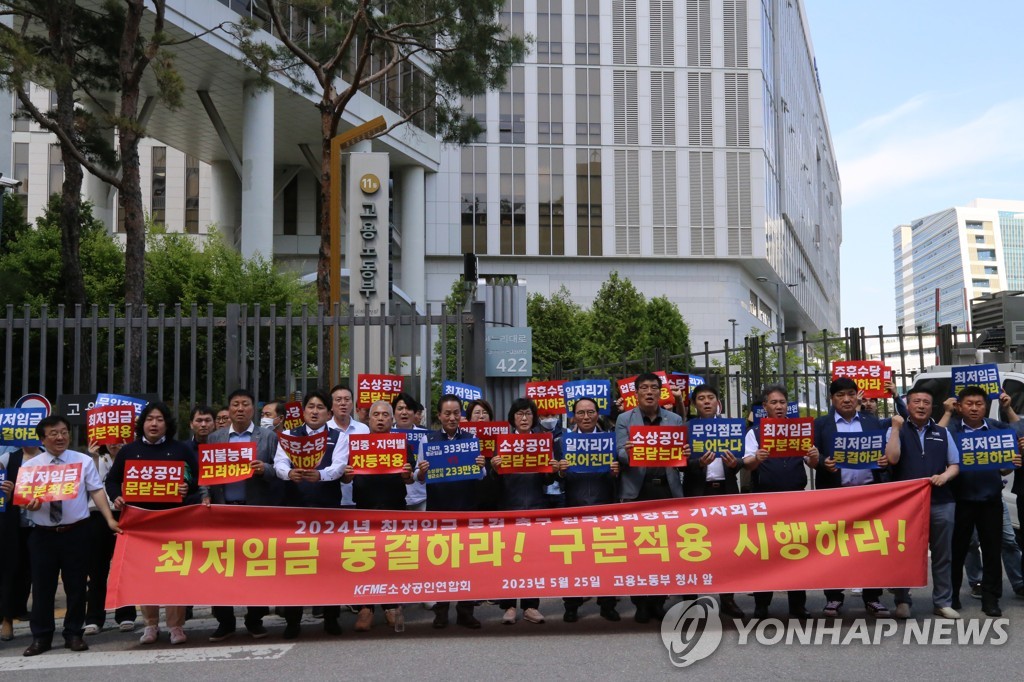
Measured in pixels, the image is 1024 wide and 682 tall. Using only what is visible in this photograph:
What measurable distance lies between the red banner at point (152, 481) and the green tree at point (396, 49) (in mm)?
8727

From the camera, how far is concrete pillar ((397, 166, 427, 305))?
5259 centimetres

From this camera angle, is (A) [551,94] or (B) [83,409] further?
(A) [551,94]

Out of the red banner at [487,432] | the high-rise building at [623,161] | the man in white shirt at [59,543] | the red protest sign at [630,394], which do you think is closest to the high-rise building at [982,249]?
the high-rise building at [623,161]

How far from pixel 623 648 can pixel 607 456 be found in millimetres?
1699

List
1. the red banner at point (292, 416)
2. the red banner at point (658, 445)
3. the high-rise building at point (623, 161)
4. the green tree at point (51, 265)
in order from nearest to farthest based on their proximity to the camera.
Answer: the red banner at point (658, 445)
the red banner at point (292, 416)
the green tree at point (51, 265)
the high-rise building at point (623, 161)

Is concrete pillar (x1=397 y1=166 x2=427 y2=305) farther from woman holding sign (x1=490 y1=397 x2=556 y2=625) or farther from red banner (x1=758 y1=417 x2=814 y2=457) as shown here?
red banner (x1=758 y1=417 x2=814 y2=457)

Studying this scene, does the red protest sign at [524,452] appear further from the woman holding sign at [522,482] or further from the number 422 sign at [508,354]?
the number 422 sign at [508,354]

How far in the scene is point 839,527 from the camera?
321 inches

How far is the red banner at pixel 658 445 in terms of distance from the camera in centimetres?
859

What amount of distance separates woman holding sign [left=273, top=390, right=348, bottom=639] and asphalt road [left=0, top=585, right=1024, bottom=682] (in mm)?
201

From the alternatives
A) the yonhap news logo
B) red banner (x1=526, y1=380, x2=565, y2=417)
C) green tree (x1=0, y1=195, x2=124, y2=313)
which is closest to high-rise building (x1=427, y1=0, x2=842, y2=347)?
green tree (x1=0, y1=195, x2=124, y2=313)

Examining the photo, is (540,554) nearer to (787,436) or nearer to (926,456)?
(787,436)

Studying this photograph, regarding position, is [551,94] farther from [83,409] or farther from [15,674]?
[15,674]

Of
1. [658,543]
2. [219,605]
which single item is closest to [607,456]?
[658,543]
